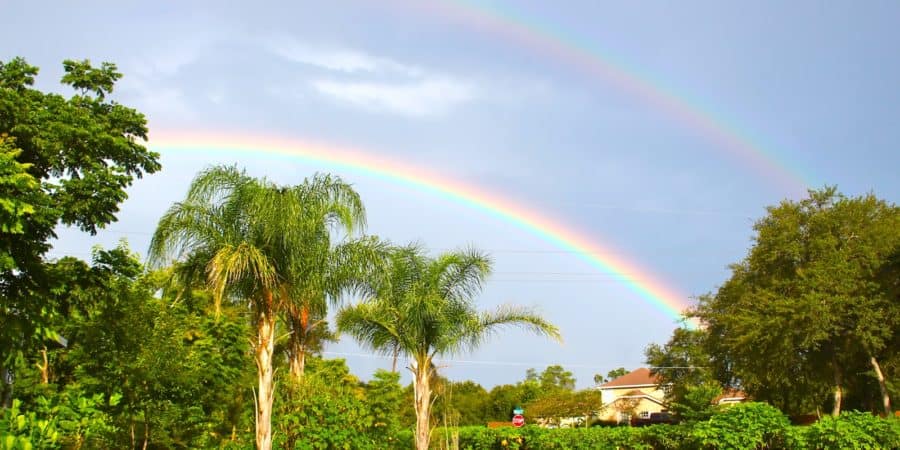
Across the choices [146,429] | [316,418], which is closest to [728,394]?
[316,418]

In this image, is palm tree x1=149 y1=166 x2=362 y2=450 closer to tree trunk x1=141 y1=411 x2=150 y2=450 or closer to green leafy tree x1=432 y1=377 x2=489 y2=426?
tree trunk x1=141 y1=411 x2=150 y2=450

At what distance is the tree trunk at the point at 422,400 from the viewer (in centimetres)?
1791

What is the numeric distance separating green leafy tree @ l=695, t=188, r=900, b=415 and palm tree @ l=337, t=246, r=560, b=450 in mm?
14084

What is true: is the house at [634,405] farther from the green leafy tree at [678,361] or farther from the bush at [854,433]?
the bush at [854,433]

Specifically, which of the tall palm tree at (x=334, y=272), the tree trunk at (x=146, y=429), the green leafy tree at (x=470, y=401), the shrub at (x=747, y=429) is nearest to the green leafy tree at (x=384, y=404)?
the tall palm tree at (x=334, y=272)

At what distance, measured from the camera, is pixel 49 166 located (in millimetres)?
11570

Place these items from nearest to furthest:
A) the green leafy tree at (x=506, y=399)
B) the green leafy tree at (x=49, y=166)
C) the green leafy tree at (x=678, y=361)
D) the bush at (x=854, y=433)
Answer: the green leafy tree at (x=49, y=166) < the bush at (x=854, y=433) < the green leafy tree at (x=678, y=361) < the green leafy tree at (x=506, y=399)

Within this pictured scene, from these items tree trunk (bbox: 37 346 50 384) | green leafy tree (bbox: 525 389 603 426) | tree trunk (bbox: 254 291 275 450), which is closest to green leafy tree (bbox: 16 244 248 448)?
tree trunk (bbox: 254 291 275 450)

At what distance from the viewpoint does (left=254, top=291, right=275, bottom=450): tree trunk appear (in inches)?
527

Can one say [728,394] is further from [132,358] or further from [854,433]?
[132,358]

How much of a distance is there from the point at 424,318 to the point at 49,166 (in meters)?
8.77

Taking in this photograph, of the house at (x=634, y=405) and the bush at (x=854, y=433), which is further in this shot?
the house at (x=634, y=405)

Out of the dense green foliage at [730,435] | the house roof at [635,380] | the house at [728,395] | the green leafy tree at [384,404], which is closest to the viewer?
the dense green foliage at [730,435]

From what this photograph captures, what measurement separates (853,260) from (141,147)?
2552cm
